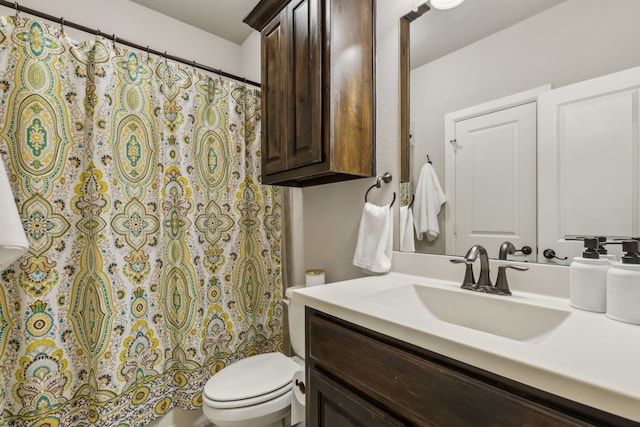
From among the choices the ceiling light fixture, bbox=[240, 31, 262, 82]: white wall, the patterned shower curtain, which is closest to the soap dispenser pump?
the ceiling light fixture

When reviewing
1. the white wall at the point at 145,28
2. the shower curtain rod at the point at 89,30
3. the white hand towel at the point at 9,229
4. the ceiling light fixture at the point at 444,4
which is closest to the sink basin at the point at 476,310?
the ceiling light fixture at the point at 444,4

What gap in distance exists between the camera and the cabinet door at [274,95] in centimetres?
127

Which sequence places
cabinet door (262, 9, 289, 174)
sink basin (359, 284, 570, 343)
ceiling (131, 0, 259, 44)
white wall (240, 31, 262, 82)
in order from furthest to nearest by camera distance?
white wall (240, 31, 262, 82), ceiling (131, 0, 259, 44), cabinet door (262, 9, 289, 174), sink basin (359, 284, 570, 343)

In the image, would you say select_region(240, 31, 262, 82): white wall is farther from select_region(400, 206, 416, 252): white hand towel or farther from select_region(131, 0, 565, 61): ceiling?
select_region(400, 206, 416, 252): white hand towel

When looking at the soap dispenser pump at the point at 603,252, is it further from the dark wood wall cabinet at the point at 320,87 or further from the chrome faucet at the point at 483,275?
the dark wood wall cabinet at the point at 320,87

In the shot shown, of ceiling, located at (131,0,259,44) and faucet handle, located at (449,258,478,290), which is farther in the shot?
ceiling, located at (131,0,259,44)

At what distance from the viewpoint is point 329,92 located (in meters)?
1.07

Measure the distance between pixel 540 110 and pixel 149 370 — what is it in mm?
1979

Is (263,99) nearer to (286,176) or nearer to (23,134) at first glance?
(286,176)

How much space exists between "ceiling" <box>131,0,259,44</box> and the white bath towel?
1.63 meters

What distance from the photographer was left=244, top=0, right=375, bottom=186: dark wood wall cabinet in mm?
1088

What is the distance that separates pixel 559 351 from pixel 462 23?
1.09 meters

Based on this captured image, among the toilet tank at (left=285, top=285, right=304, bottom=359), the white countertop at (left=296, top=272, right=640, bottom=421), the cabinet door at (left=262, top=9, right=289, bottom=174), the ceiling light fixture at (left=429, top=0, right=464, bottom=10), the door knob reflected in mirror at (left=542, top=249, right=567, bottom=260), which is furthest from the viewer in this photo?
the toilet tank at (left=285, top=285, right=304, bottom=359)

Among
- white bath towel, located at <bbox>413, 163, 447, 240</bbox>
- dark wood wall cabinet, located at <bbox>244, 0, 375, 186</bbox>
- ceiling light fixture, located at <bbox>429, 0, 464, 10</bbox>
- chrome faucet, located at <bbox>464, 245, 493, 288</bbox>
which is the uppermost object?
ceiling light fixture, located at <bbox>429, 0, 464, 10</bbox>
